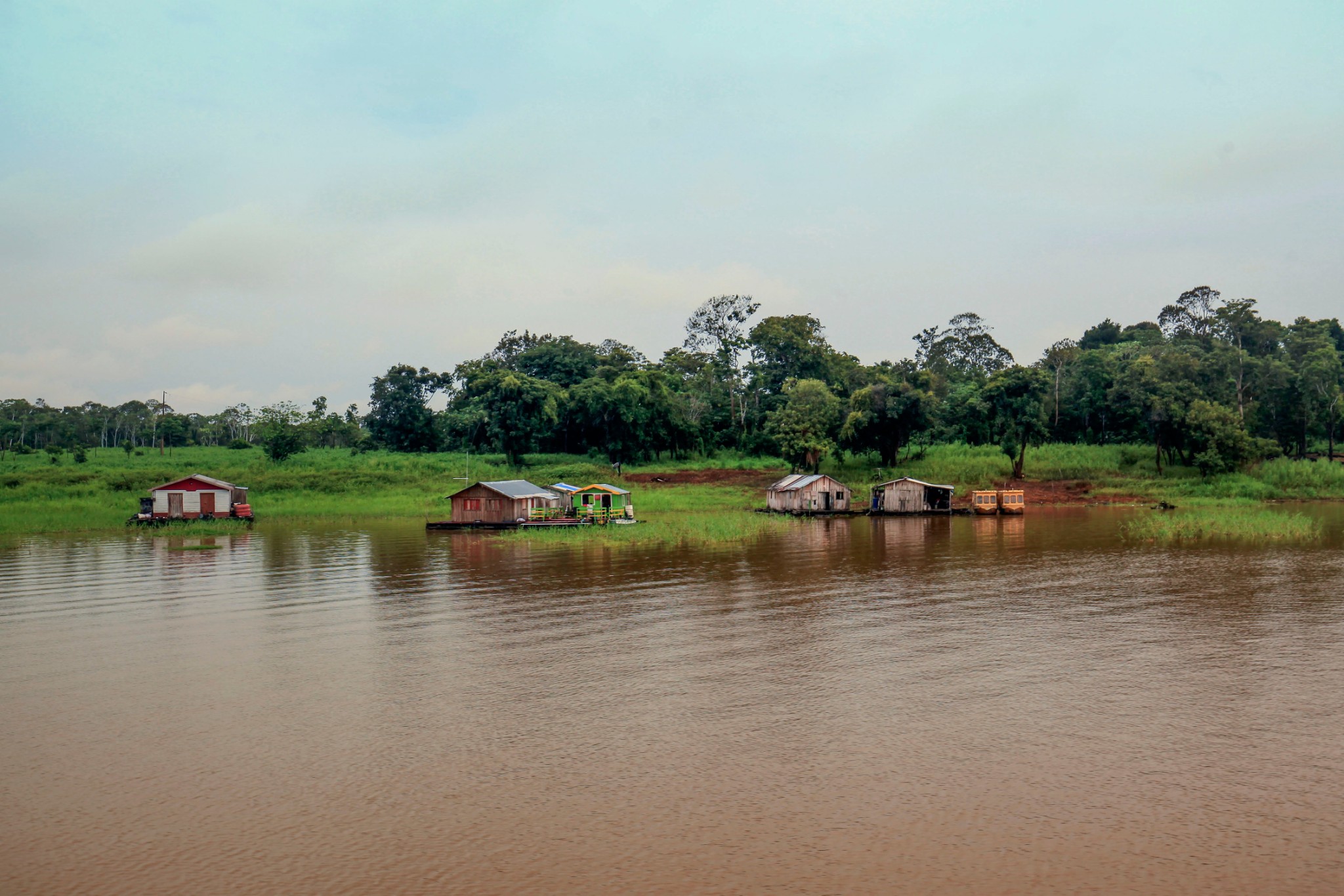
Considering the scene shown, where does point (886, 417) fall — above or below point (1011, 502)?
above

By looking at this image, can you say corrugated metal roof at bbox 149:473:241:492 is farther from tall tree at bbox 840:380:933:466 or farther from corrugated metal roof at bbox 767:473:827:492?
tall tree at bbox 840:380:933:466

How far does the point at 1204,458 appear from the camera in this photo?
6938 cm

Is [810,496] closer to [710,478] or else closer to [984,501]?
[984,501]

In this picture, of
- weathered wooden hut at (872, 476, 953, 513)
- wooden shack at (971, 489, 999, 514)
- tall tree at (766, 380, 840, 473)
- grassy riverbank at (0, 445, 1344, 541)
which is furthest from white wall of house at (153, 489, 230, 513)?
wooden shack at (971, 489, 999, 514)

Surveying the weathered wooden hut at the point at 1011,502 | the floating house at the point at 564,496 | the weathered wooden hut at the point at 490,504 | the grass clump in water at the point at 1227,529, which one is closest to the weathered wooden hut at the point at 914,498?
the weathered wooden hut at the point at 1011,502

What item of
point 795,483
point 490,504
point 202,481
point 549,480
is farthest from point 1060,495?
point 202,481

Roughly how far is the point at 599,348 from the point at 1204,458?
6924 cm

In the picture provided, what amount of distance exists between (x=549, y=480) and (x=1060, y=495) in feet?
134

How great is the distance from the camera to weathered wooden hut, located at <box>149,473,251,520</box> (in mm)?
54250

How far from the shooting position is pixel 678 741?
1349cm

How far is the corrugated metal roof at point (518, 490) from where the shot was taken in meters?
52.9

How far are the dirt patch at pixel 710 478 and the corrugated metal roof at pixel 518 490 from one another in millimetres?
20338

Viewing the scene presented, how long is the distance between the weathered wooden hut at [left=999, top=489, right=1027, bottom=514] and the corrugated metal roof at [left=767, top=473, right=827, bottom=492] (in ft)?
39.4

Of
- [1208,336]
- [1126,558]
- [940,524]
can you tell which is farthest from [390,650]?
[1208,336]
